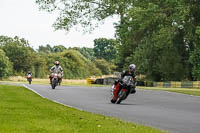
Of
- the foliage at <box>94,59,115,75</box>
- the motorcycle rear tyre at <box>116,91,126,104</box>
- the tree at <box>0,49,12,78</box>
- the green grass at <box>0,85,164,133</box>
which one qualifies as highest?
the foliage at <box>94,59,115,75</box>

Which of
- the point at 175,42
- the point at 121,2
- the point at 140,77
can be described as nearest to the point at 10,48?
the point at 140,77

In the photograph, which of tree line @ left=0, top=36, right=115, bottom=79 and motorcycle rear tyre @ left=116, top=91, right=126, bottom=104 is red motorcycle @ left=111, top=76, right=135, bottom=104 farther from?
tree line @ left=0, top=36, right=115, bottom=79

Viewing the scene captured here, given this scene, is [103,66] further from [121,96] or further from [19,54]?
[121,96]

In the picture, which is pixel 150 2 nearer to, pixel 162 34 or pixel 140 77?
pixel 162 34

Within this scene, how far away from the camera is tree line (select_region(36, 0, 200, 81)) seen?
32.2m

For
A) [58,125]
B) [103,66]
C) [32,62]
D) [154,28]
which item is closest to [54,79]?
A: [154,28]

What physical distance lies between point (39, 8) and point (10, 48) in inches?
2128

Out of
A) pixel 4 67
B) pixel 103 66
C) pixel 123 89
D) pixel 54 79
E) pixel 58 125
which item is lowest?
pixel 58 125

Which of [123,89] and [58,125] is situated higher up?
[123,89]

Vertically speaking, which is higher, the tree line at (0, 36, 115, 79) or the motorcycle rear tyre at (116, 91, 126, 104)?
the tree line at (0, 36, 115, 79)

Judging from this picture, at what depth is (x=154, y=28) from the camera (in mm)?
36469

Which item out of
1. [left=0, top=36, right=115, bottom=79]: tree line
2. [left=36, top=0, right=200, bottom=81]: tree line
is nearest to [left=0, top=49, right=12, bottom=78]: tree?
[left=0, top=36, right=115, bottom=79]: tree line

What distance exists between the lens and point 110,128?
9656 mm

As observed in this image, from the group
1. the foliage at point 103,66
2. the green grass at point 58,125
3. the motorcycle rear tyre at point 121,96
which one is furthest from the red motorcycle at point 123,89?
the foliage at point 103,66
